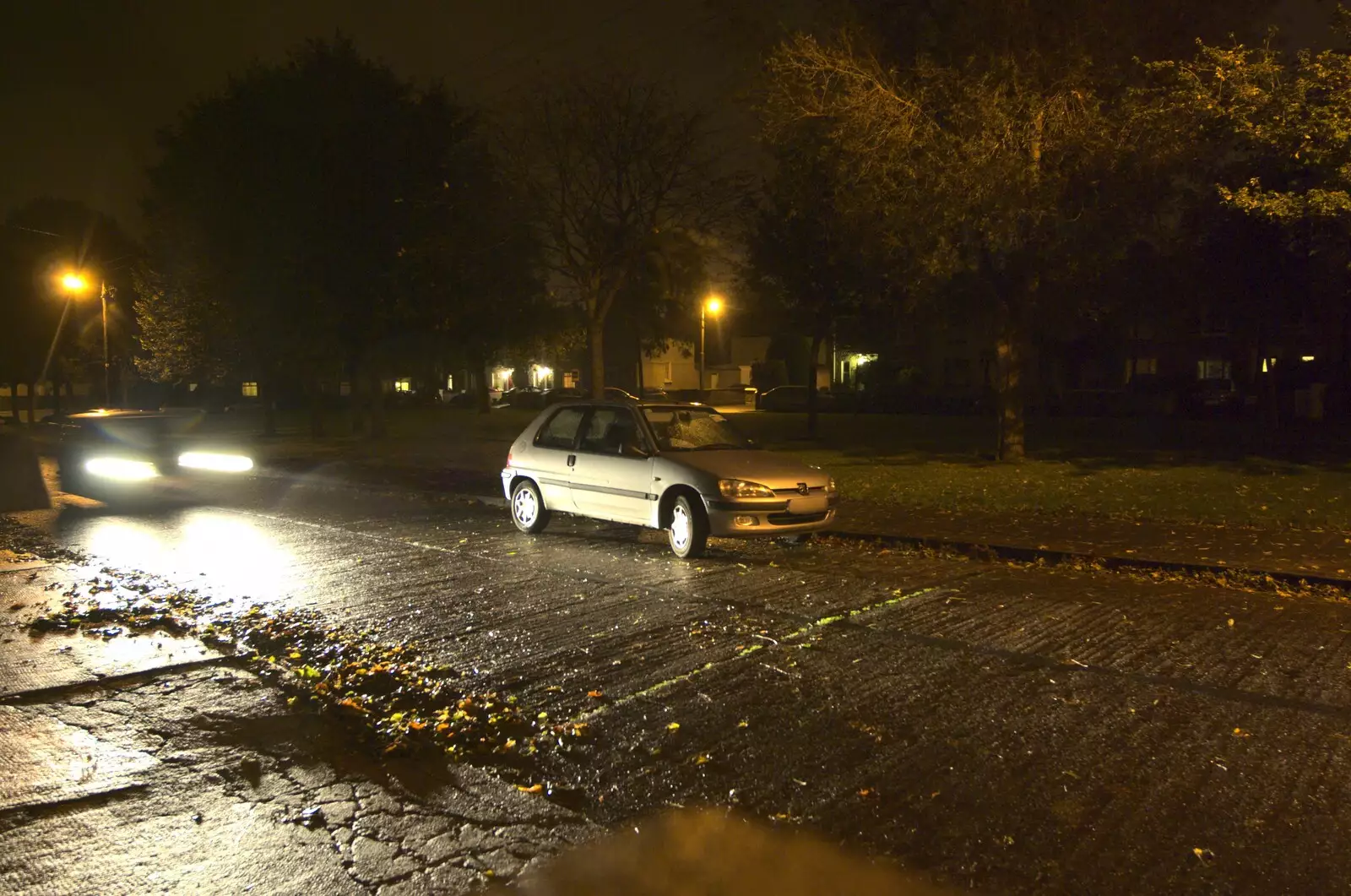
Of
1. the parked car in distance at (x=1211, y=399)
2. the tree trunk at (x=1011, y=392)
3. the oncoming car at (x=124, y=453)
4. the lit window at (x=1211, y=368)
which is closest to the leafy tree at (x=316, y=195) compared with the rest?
the oncoming car at (x=124, y=453)

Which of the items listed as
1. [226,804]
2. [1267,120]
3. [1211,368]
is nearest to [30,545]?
[226,804]

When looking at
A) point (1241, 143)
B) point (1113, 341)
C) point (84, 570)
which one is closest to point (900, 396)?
point (1113, 341)

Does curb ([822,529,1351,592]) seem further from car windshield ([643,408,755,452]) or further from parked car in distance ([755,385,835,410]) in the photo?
parked car in distance ([755,385,835,410])

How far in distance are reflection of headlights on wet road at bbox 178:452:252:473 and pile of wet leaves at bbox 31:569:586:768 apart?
570 inches

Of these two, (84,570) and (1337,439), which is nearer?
(84,570)

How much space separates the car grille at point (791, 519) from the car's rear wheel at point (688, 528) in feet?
2.27

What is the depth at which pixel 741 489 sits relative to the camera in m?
10.7

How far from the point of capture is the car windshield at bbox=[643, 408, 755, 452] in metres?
A: 11.6

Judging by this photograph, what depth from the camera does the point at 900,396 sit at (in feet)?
140

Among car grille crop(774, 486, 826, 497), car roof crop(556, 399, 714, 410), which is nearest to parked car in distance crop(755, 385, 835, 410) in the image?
car roof crop(556, 399, 714, 410)

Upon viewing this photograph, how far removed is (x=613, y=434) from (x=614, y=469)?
45 cm

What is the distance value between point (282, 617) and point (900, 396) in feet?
120

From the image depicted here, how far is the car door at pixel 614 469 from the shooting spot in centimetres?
1145

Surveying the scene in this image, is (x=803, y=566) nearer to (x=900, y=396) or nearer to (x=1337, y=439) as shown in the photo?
(x=1337, y=439)
